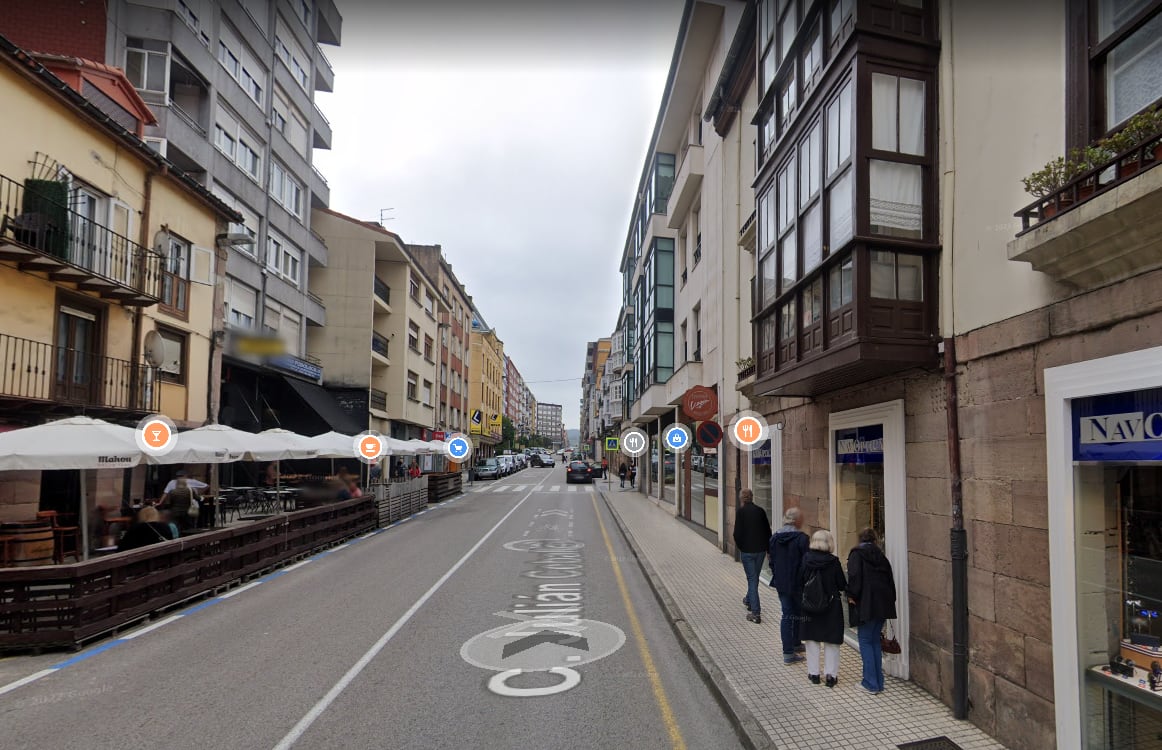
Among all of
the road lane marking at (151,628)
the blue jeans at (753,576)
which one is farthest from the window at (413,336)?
the blue jeans at (753,576)

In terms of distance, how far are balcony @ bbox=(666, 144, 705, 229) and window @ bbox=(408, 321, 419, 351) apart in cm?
1830

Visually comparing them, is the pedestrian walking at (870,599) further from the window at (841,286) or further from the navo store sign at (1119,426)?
the window at (841,286)

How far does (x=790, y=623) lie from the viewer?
7051 mm

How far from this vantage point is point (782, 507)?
10.7m

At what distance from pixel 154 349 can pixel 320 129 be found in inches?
668

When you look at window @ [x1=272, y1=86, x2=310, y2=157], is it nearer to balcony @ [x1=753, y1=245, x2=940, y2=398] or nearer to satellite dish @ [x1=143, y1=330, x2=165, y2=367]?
satellite dish @ [x1=143, y1=330, x2=165, y2=367]

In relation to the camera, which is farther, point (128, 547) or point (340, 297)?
point (340, 297)

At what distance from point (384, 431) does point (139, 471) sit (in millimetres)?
18754

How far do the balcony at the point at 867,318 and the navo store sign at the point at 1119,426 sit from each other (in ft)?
5.16

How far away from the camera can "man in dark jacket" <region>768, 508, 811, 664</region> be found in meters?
7.00

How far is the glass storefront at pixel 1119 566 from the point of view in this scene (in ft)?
13.5

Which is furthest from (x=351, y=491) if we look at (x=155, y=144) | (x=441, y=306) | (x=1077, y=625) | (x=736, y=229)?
(x=441, y=306)

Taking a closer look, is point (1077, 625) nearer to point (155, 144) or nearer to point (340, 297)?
point (155, 144)

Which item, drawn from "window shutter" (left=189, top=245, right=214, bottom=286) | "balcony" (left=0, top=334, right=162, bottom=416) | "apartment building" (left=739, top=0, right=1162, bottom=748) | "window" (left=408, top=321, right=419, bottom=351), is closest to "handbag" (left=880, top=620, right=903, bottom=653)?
"apartment building" (left=739, top=0, right=1162, bottom=748)
